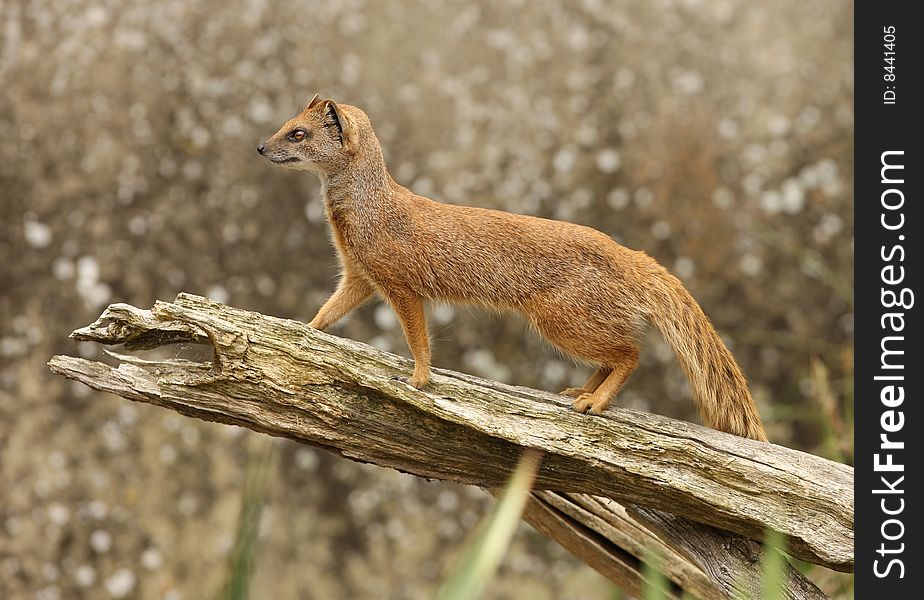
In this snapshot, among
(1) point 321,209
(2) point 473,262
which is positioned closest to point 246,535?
(2) point 473,262

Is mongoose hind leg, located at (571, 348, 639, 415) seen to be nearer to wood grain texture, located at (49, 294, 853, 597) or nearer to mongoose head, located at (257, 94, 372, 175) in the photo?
wood grain texture, located at (49, 294, 853, 597)

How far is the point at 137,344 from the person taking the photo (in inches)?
70.3

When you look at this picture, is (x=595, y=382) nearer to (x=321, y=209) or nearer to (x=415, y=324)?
(x=415, y=324)

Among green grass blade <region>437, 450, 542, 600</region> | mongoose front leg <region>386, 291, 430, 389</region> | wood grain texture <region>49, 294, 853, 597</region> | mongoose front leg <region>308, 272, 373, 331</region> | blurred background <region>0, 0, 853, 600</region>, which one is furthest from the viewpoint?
blurred background <region>0, 0, 853, 600</region>

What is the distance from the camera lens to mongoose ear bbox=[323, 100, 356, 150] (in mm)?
1806

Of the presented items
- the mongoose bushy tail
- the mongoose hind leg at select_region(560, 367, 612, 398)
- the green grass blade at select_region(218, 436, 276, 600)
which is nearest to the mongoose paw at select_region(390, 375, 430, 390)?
the mongoose hind leg at select_region(560, 367, 612, 398)

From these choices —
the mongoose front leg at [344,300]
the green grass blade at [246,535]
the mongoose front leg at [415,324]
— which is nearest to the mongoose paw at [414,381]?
the mongoose front leg at [415,324]

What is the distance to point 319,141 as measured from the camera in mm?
1819

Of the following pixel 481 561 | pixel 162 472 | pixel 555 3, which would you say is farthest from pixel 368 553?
pixel 481 561

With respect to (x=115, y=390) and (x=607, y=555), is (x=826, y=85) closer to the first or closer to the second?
(x=607, y=555)

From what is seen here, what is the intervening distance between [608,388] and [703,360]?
0.22 meters

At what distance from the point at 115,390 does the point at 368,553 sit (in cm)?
186

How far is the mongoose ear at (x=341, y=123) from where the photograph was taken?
181 cm

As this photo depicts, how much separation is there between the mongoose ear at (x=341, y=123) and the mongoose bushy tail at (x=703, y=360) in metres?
0.67
